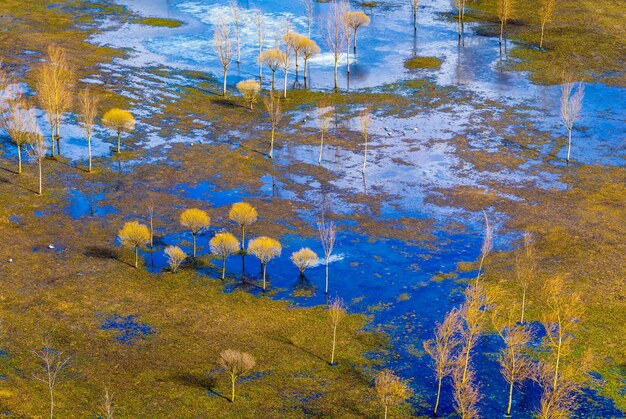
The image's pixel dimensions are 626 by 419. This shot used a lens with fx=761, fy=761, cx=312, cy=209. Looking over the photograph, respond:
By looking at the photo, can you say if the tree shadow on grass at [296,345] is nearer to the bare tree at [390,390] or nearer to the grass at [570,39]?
the bare tree at [390,390]

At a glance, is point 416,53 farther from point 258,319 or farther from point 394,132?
point 258,319

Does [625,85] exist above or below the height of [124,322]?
above

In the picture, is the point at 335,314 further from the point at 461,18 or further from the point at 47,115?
the point at 461,18

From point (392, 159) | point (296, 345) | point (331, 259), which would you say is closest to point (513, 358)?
point (296, 345)

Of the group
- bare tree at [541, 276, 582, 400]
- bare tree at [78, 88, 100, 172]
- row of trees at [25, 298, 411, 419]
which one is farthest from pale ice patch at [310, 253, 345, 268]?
bare tree at [78, 88, 100, 172]

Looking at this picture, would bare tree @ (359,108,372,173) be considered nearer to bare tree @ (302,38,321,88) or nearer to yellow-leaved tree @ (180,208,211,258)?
bare tree @ (302,38,321,88)

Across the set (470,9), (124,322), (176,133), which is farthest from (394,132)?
(470,9)
